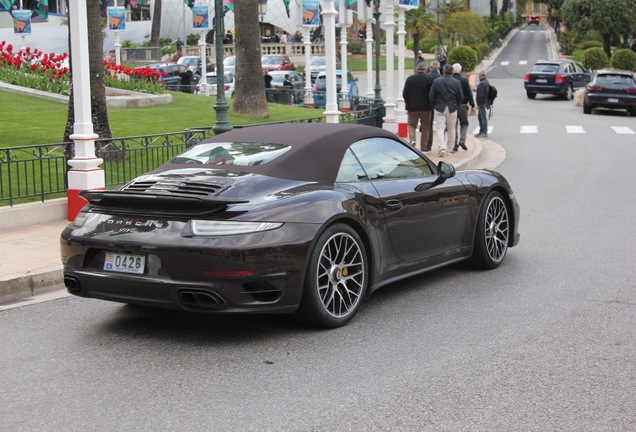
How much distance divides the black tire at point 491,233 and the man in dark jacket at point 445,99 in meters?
10.4

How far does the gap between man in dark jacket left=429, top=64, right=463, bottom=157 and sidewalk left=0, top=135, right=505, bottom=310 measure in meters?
9.67

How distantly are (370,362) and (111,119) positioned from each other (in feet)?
54.8

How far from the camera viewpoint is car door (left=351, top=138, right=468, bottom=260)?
7.11 m

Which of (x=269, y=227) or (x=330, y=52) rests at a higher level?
(x=330, y=52)

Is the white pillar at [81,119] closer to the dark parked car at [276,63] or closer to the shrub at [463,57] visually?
the dark parked car at [276,63]

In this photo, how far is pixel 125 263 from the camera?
609cm

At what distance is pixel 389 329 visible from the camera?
6.46 metres

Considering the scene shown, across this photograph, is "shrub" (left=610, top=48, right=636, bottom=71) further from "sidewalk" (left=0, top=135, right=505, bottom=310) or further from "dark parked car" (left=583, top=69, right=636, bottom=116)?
"sidewalk" (left=0, top=135, right=505, bottom=310)

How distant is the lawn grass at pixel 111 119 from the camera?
1735 centimetres

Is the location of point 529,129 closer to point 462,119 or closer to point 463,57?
point 462,119

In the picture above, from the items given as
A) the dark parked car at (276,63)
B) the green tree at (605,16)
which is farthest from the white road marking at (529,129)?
the green tree at (605,16)

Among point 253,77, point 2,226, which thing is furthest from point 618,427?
point 253,77

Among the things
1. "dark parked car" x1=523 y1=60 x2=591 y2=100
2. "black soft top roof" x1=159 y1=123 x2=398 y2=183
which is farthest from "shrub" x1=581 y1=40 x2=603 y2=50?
"black soft top roof" x1=159 y1=123 x2=398 y2=183

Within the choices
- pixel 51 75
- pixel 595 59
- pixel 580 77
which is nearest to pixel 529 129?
pixel 51 75
